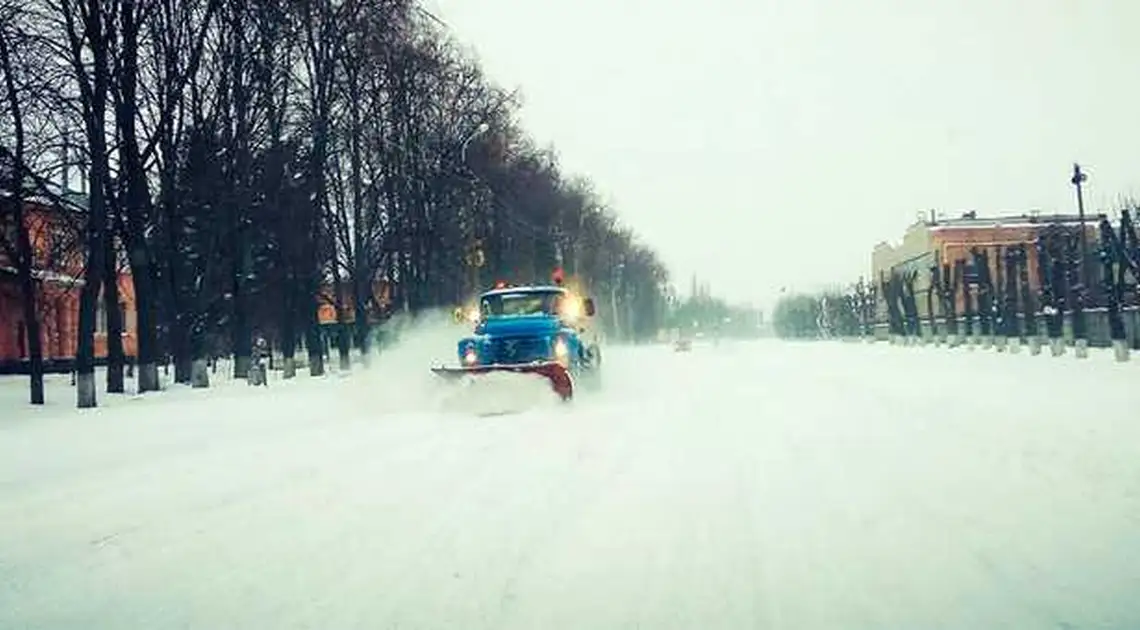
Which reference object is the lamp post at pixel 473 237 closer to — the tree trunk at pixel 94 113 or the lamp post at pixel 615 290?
the tree trunk at pixel 94 113

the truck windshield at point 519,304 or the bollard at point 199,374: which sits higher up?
the truck windshield at point 519,304

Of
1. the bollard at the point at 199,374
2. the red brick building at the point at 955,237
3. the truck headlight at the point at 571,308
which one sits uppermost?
the red brick building at the point at 955,237

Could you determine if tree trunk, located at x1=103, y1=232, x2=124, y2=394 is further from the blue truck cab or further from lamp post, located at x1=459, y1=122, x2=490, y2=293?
lamp post, located at x1=459, y1=122, x2=490, y2=293

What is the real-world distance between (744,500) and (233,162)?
26.2 m

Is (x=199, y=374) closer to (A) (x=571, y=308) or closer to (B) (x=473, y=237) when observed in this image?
(A) (x=571, y=308)

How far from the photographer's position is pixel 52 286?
52.6 meters

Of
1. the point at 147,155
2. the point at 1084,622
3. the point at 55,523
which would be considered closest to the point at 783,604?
the point at 1084,622

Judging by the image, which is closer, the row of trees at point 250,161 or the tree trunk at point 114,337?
the row of trees at point 250,161

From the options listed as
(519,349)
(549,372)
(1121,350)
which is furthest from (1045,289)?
(549,372)

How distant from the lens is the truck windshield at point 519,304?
22016 millimetres

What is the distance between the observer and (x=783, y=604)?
557 centimetres

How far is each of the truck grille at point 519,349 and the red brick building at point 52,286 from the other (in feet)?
40.3

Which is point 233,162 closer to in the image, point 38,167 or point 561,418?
point 38,167

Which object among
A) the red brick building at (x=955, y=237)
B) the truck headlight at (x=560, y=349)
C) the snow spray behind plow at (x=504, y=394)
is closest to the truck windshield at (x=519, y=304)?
the truck headlight at (x=560, y=349)
